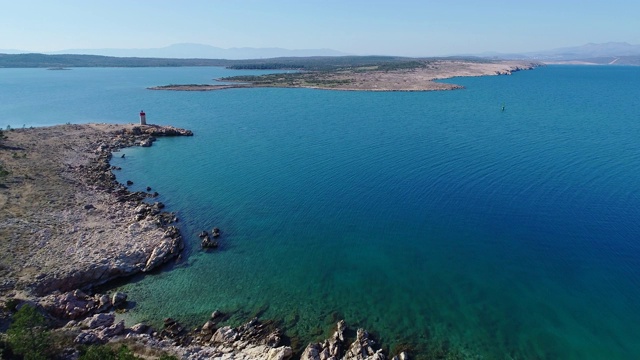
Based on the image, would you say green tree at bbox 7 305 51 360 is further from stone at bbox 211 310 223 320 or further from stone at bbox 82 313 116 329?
stone at bbox 211 310 223 320

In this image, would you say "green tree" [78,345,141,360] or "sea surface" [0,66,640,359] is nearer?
"green tree" [78,345,141,360]

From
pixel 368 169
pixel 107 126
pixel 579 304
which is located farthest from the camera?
pixel 107 126

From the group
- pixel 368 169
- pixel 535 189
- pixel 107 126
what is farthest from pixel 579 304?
pixel 107 126

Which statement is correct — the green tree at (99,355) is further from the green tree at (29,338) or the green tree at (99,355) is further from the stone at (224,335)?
the stone at (224,335)

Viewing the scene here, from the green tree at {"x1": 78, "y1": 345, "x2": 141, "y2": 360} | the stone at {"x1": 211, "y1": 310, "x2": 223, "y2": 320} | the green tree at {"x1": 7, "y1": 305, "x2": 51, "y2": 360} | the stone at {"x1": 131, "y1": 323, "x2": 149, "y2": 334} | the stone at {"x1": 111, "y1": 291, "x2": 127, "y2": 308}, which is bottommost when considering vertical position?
the stone at {"x1": 211, "y1": 310, "x2": 223, "y2": 320}

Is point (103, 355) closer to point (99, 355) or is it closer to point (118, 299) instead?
point (99, 355)

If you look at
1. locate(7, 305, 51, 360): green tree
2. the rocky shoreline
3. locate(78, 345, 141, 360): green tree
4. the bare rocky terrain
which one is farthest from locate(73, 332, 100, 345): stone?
the bare rocky terrain

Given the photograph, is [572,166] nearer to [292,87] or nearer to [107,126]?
[107,126]
